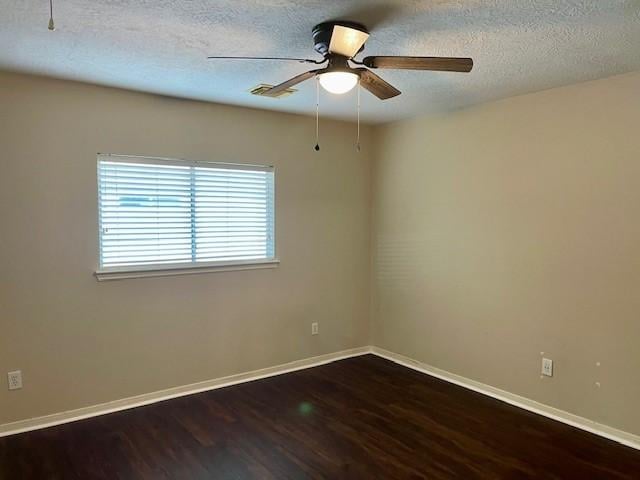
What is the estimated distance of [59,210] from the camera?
3.12 metres

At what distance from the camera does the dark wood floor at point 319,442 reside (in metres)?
2.59

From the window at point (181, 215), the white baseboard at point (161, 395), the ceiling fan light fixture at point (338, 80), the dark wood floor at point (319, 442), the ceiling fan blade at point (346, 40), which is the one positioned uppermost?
the ceiling fan blade at point (346, 40)

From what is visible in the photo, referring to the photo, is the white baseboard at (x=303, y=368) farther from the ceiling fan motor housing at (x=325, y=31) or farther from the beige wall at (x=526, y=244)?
the ceiling fan motor housing at (x=325, y=31)

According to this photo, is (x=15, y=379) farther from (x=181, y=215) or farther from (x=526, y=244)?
(x=526, y=244)

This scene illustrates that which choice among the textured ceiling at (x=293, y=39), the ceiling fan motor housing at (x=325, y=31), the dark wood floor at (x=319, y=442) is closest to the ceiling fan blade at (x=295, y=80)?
the ceiling fan motor housing at (x=325, y=31)

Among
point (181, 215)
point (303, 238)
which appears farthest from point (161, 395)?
point (303, 238)

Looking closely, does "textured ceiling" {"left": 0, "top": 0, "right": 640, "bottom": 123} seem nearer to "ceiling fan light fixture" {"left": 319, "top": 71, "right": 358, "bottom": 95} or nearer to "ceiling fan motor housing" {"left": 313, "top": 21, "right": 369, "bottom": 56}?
"ceiling fan motor housing" {"left": 313, "top": 21, "right": 369, "bottom": 56}

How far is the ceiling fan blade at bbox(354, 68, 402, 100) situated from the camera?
221cm

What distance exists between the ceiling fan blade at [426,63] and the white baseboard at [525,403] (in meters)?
2.54

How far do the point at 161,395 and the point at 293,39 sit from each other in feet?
9.11

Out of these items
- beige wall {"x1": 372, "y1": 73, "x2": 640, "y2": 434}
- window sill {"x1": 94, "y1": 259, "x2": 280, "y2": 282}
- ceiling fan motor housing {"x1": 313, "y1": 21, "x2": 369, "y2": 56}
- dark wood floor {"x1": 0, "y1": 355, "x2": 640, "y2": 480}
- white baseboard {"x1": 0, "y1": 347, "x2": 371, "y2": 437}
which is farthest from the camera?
A: window sill {"x1": 94, "y1": 259, "x2": 280, "y2": 282}

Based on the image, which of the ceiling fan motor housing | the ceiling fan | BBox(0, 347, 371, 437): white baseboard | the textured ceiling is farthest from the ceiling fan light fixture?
BBox(0, 347, 371, 437): white baseboard

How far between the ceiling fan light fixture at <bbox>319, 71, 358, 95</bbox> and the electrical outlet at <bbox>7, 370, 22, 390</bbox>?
2711mm

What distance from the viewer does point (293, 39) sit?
7.70ft
